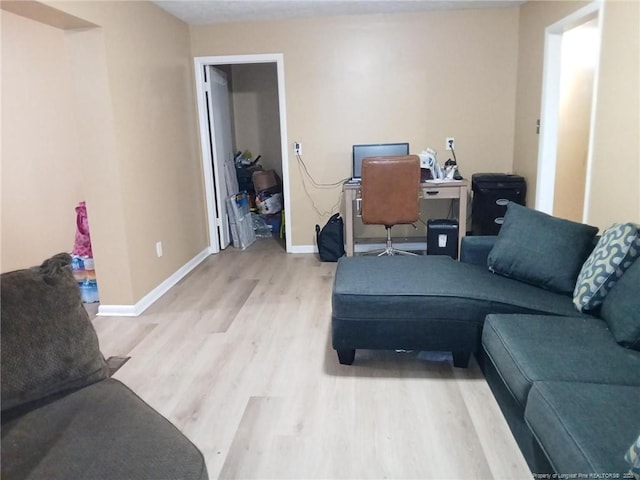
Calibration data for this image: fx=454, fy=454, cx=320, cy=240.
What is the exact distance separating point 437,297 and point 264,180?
3.68 metres

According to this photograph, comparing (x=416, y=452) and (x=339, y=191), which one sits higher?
(x=339, y=191)

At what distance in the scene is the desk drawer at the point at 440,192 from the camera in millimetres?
4047

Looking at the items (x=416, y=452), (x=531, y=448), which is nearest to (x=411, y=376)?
(x=416, y=452)

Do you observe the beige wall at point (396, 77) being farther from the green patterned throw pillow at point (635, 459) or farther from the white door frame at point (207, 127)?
the green patterned throw pillow at point (635, 459)

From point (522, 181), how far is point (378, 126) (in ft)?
4.73

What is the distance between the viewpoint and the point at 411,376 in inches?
92.1

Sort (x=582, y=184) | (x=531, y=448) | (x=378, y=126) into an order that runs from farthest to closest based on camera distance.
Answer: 1. (x=378, y=126)
2. (x=582, y=184)
3. (x=531, y=448)

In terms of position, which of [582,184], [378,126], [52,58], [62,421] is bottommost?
[62,421]

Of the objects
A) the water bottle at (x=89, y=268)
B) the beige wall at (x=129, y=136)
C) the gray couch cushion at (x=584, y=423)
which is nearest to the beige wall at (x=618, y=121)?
the gray couch cushion at (x=584, y=423)

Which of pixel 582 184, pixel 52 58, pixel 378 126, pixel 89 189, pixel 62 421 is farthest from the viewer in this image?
pixel 378 126

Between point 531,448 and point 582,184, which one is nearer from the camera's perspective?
point 531,448

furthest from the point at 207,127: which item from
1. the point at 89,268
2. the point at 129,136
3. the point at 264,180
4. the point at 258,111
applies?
the point at 89,268

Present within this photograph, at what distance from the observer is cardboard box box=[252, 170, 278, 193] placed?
548 centimetres

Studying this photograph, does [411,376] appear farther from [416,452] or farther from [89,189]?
[89,189]
